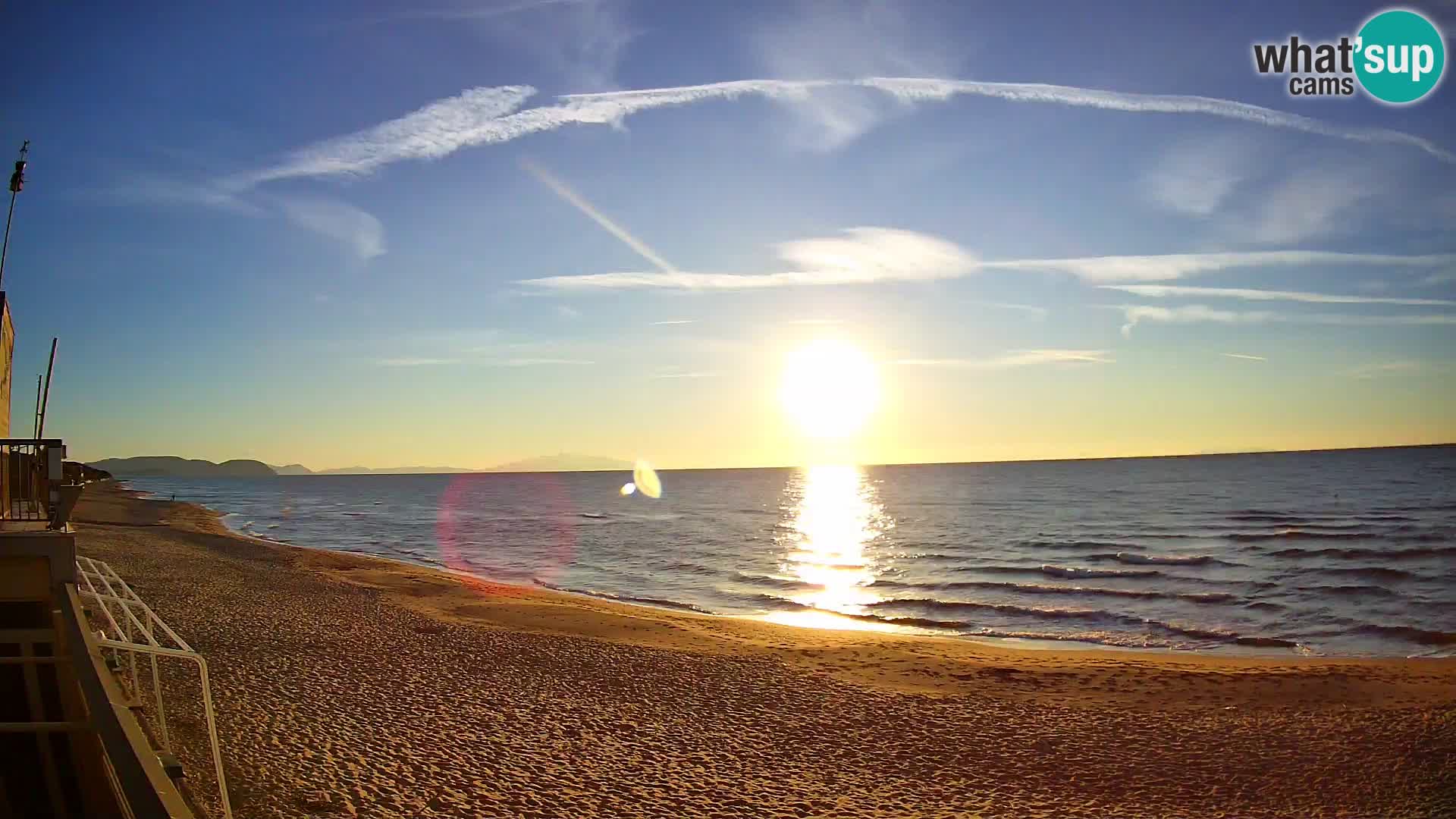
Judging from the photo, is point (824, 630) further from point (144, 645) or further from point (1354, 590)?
point (1354, 590)

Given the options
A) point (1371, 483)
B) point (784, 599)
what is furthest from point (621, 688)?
point (1371, 483)

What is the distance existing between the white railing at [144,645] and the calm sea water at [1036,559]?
15337 mm

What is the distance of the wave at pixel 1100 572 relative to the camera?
30875 mm

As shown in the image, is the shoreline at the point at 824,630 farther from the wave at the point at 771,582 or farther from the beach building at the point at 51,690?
the beach building at the point at 51,690

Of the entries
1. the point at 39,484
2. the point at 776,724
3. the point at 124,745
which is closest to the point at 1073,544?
the point at 776,724

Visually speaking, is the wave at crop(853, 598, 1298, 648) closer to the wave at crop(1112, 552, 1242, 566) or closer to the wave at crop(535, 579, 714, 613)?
the wave at crop(535, 579, 714, 613)

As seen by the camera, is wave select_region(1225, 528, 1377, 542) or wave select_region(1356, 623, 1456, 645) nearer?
wave select_region(1356, 623, 1456, 645)

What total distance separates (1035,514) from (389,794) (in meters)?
59.0

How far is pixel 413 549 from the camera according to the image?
4647 cm

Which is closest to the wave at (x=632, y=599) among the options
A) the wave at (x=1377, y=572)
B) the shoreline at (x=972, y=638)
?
the shoreline at (x=972, y=638)

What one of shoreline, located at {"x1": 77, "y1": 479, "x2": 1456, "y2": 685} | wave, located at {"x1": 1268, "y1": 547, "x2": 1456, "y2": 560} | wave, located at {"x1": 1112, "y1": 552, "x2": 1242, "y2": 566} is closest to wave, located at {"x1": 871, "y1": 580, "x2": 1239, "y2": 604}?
shoreline, located at {"x1": 77, "y1": 479, "x2": 1456, "y2": 685}

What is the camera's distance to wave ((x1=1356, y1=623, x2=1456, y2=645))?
19391mm

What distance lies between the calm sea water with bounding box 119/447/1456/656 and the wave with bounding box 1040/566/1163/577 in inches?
7.9

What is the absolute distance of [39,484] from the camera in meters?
13.2
